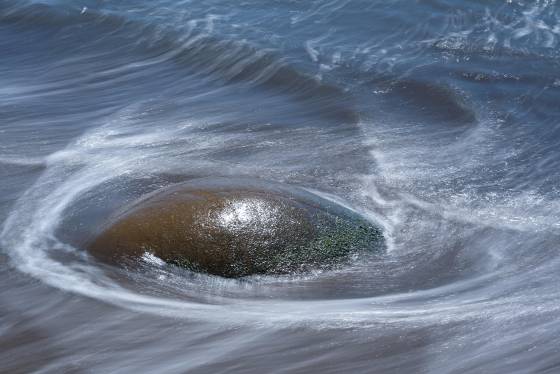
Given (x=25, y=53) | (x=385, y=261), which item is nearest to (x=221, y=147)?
(x=385, y=261)

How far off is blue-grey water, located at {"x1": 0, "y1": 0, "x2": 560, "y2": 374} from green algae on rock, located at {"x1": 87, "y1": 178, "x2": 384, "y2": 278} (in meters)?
0.19

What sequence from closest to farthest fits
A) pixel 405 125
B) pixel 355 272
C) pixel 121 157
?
pixel 355 272, pixel 121 157, pixel 405 125

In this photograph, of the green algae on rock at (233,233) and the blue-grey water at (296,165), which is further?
the green algae on rock at (233,233)

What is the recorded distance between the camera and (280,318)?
6.79 meters

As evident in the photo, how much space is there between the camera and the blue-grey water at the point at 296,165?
6.49 metres

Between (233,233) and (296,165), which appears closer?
(233,233)

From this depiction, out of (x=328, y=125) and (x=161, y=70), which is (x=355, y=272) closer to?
(x=328, y=125)

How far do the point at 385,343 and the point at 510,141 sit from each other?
528 centimetres

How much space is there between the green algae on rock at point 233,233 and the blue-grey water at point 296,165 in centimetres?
19

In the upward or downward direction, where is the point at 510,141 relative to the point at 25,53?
downward

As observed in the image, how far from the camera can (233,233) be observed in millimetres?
7680

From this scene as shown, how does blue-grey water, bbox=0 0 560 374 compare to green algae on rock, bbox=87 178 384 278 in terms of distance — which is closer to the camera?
blue-grey water, bbox=0 0 560 374

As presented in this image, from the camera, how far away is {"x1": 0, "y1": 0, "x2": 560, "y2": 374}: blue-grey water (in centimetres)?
649

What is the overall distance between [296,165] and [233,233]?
2.46m
